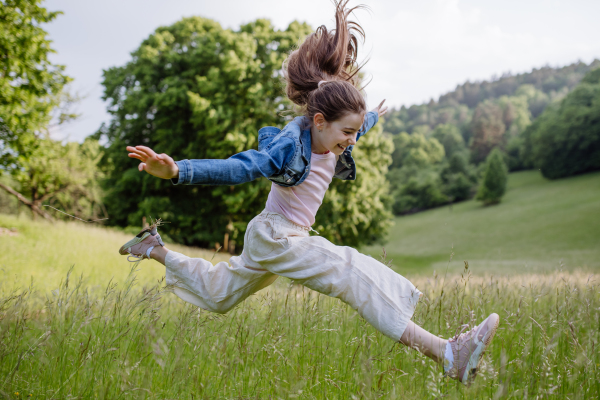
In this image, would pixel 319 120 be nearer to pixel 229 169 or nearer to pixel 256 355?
pixel 229 169

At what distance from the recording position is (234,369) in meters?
2.22

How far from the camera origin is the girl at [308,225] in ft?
6.79

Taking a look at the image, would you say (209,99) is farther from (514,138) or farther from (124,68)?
(514,138)

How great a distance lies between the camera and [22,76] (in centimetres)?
997

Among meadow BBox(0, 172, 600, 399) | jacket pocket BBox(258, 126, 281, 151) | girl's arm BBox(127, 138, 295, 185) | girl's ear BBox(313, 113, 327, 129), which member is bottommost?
meadow BBox(0, 172, 600, 399)

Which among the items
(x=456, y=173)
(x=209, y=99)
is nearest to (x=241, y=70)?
(x=209, y=99)

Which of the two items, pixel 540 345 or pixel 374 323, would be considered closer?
pixel 374 323

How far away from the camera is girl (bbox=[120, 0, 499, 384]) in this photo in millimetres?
2070

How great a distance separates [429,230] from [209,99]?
31.0 metres

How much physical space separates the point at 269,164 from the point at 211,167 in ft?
1.13

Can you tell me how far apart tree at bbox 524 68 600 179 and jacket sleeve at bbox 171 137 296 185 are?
53263 mm

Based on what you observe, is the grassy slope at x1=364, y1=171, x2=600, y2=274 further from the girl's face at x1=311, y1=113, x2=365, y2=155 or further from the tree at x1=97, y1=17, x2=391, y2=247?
the girl's face at x1=311, y1=113, x2=365, y2=155

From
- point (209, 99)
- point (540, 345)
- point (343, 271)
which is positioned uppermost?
point (209, 99)

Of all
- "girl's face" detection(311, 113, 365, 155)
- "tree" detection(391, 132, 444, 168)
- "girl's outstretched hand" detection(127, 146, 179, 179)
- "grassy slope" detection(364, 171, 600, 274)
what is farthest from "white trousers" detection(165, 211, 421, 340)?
"tree" detection(391, 132, 444, 168)
